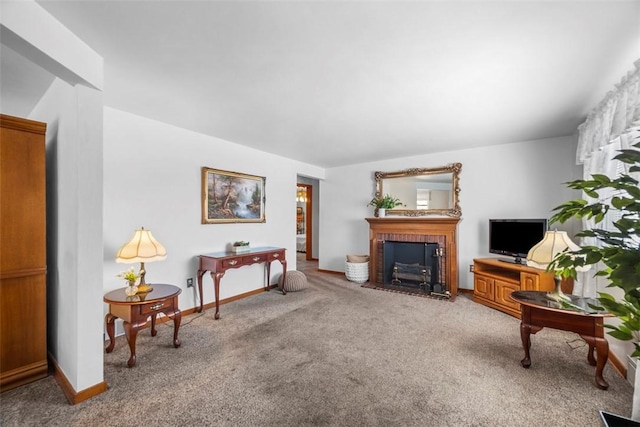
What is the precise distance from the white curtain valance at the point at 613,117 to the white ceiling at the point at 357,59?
11 centimetres

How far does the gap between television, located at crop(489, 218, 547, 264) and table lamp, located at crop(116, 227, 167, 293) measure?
14.2 feet

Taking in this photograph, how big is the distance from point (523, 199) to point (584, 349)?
219 centimetres

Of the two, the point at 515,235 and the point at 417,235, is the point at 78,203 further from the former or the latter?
the point at 515,235

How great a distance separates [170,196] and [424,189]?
158 inches

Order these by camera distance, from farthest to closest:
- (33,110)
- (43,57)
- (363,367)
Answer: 1. (33,110)
2. (363,367)
3. (43,57)

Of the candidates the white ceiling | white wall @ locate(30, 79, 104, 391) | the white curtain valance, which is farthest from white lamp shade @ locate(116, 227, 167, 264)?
the white curtain valance

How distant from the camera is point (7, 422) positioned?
1667 mm

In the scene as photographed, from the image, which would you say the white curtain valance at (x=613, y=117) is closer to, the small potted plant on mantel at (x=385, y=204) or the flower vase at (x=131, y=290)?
the small potted plant on mantel at (x=385, y=204)

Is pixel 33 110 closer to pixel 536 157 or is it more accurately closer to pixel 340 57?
pixel 340 57

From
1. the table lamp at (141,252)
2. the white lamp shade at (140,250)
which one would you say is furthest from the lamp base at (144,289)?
the white lamp shade at (140,250)

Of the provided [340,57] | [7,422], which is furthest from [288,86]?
[7,422]

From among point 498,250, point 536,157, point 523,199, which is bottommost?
point 498,250

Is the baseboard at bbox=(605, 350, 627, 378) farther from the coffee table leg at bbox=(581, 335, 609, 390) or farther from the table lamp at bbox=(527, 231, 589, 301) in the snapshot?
the table lamp at bbox=(527, 231, 589, 301)

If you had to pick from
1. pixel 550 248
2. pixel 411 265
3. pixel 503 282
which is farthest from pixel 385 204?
pixel 550 248
